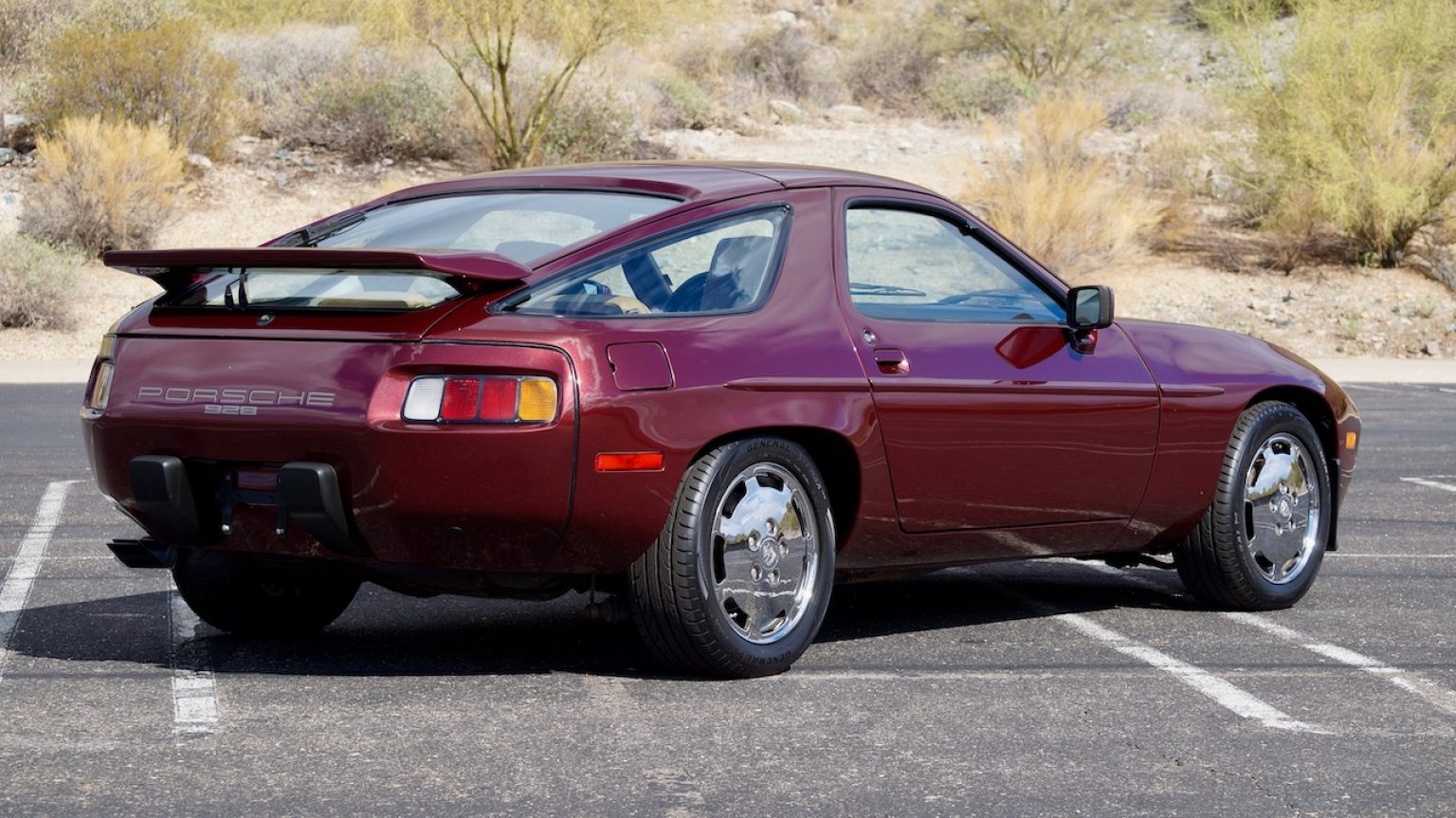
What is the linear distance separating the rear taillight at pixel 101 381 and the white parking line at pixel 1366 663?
3915mm

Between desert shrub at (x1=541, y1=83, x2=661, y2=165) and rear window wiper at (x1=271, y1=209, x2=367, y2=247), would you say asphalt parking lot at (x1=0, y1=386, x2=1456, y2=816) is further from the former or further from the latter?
desert shrub at (x1=541, y1=83, x2=661, y2=165)

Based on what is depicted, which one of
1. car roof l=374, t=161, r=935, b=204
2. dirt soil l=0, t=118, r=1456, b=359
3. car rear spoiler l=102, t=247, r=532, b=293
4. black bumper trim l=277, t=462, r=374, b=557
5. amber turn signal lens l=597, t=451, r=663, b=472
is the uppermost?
car roof l=374, t=161, r=935, b=204

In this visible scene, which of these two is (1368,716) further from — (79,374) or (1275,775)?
(79,374)

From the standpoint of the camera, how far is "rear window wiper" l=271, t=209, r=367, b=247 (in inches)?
259

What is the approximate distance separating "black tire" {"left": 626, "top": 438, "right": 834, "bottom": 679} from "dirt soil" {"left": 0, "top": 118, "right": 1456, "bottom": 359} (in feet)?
53.8

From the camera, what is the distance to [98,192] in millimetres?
25297

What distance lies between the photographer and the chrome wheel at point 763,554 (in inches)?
230

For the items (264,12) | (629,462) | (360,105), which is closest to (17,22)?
(264,12)

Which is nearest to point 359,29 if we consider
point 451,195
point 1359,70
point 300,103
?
point 300,103

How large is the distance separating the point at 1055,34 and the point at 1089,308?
113ft

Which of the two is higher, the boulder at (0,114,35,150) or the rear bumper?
the boulder at (0,114,35,150)

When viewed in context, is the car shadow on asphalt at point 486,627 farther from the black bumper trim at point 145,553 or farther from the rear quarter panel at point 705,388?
the rear quarter panel at point 705,388

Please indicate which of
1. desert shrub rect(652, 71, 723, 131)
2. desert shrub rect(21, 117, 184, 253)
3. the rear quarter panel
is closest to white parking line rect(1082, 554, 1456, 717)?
the rear quarter panel

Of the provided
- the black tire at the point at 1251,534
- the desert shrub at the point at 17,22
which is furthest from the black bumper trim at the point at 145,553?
the desert shrub at the point at 17,22
